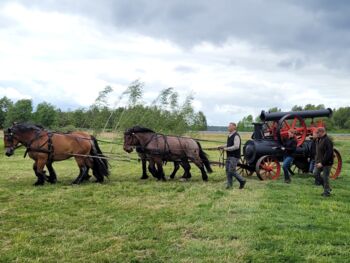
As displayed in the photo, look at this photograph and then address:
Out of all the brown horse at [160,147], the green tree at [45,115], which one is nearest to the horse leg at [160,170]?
the brown horse at [160,147]

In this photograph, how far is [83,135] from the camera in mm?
13312

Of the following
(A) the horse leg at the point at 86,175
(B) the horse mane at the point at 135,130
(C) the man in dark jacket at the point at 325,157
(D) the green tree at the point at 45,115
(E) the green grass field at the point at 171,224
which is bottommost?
(E) the green grass field at the point at 171,224

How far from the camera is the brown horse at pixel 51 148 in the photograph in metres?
12.1

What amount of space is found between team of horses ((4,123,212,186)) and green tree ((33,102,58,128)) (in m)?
35.4

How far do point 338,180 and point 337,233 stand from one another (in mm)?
8156

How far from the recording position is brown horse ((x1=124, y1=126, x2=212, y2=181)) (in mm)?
13797

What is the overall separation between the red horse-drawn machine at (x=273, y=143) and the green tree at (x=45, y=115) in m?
36.0

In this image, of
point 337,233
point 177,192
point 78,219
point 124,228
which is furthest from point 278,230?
point 177,192

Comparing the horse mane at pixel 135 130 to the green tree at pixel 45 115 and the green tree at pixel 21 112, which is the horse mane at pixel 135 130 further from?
the green tree at pixel 21 112

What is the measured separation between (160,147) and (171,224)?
6538 mm

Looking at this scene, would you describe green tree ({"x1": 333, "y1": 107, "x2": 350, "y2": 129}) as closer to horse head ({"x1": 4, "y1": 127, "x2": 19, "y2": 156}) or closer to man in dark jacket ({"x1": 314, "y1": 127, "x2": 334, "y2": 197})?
man in dark jacket ({"x1": 314, "y1": 127, "x2": 334, "y2": 197})

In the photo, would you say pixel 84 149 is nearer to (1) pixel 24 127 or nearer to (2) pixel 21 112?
(1) pixel 24 127

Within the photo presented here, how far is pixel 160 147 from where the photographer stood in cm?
1383

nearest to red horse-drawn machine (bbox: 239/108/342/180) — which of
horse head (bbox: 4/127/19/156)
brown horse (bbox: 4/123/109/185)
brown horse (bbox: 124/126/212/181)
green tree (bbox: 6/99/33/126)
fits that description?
brown horse (bbox: 124/126/212/181)
